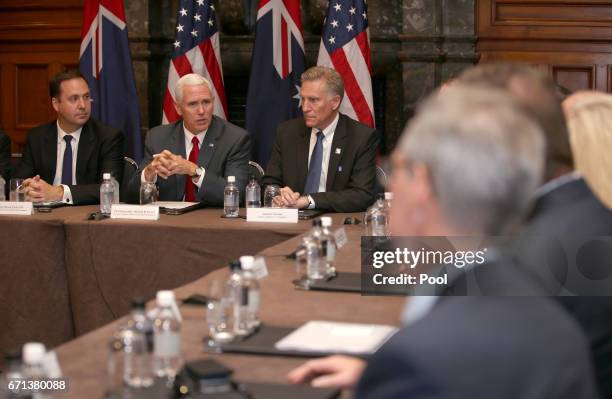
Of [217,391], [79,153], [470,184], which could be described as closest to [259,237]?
[79,153]

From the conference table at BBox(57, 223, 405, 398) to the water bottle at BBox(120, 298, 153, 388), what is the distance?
63 mm

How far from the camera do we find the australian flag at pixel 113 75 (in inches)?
263

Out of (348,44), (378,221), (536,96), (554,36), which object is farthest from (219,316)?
(554,36)

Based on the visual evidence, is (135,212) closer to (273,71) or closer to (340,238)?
(340,238)

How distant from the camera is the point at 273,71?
661 cm

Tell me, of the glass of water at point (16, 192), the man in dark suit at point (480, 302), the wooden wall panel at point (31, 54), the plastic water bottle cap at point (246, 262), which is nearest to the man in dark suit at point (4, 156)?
the glass of water at point (16, 192)

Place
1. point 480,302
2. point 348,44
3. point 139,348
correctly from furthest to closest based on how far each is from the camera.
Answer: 1. point 348,44
2. point 139,348
3. point 480,302

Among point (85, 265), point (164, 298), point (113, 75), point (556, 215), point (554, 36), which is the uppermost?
point (554, 36)

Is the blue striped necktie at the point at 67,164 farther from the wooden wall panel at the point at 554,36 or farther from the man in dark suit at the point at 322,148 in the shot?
the wooden wall panel at the point at 554,36

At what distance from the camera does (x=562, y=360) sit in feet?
4.09

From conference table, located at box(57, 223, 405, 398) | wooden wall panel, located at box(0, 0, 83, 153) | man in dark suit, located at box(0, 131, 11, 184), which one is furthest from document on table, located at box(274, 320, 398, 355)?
wooden wall panel, located at box(0, 0, 83, 153)

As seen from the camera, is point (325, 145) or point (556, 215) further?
point (325, 145)

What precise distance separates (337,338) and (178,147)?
3295 millimetres

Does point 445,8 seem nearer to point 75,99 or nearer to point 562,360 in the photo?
point 75,99
